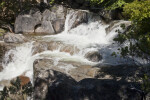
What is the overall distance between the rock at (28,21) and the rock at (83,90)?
11521 millimetres

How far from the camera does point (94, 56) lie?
9.66 metres

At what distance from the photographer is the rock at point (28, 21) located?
15.2 meters

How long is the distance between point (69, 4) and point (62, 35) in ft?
16.5

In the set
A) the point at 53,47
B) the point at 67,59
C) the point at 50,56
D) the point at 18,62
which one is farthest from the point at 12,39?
the point at 67,59

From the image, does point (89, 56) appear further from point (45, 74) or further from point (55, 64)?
point (45, 74)

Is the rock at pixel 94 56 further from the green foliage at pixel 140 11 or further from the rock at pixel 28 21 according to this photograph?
the rock at pixel 28 21

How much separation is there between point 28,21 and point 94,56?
25.8ft

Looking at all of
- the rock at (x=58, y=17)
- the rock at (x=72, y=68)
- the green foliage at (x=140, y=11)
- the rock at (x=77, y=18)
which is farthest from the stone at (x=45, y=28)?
the green foliage at (x=140, y=11)

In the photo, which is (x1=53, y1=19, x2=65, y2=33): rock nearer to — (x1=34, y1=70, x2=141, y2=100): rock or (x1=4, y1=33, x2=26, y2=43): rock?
(x1=4, y1=33, x2=26, y2=43): rock

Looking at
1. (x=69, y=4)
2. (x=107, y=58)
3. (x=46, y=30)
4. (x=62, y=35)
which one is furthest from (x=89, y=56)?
(x=69, y=4)

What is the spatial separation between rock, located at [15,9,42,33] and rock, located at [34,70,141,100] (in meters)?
11.5

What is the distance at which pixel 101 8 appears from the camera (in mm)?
16453

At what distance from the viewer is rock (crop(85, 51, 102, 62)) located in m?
9.53

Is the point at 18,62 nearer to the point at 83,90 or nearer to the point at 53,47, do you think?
the point at 53,47
